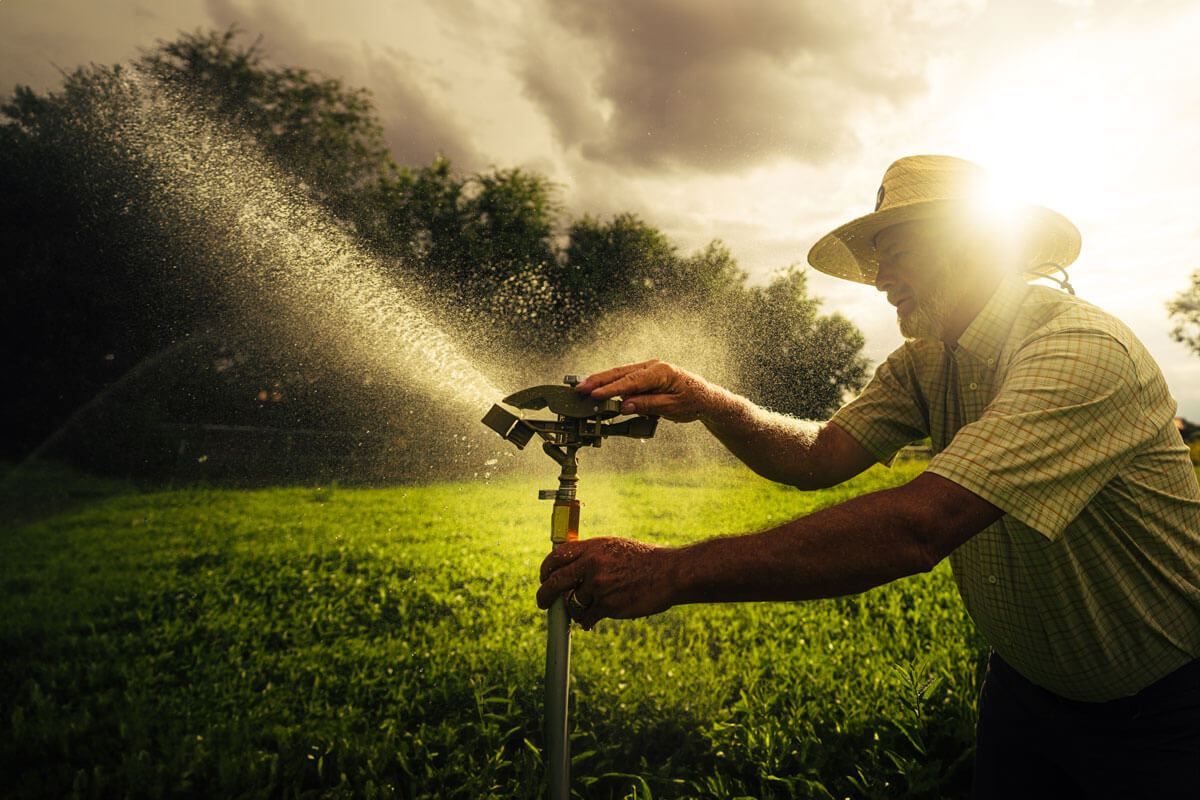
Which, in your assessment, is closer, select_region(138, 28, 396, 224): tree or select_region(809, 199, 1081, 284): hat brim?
select_region(809, 199, 1081, 284): hat brim

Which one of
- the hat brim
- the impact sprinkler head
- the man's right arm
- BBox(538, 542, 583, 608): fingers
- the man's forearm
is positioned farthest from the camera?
the hat brim

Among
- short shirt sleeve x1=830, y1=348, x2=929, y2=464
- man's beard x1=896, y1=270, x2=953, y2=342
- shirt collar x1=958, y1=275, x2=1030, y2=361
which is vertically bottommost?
short shirt sleeve x1=830, y1=348, x2=929, y2=464

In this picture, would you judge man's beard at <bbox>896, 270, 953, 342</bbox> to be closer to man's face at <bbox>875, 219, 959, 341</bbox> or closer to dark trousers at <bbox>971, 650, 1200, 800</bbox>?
man's face at <bbox>875, 219, 959, 341</bbox>

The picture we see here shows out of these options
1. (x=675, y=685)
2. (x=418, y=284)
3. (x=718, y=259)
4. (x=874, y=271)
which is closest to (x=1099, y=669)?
(x=874, y=271)

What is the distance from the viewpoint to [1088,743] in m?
1.85

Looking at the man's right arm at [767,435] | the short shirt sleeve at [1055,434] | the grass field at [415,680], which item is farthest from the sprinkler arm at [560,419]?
the grass field at [415,680]

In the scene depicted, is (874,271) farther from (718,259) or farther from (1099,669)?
(718,259)

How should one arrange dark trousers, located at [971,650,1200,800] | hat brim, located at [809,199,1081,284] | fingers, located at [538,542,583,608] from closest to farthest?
fingers, located at [538,542,583,608]
dark trousers, located at [971,650,1200,800]
hat brim, located at [809,199,1081,284]

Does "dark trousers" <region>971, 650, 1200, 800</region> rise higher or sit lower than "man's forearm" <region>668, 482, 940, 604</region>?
lower

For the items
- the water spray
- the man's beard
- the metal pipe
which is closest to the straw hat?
the man's beard

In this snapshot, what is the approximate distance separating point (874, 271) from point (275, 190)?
13595 millimetres

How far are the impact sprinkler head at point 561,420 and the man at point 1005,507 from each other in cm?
6

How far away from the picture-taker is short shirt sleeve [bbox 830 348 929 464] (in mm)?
2545

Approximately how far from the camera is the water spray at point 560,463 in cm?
179
